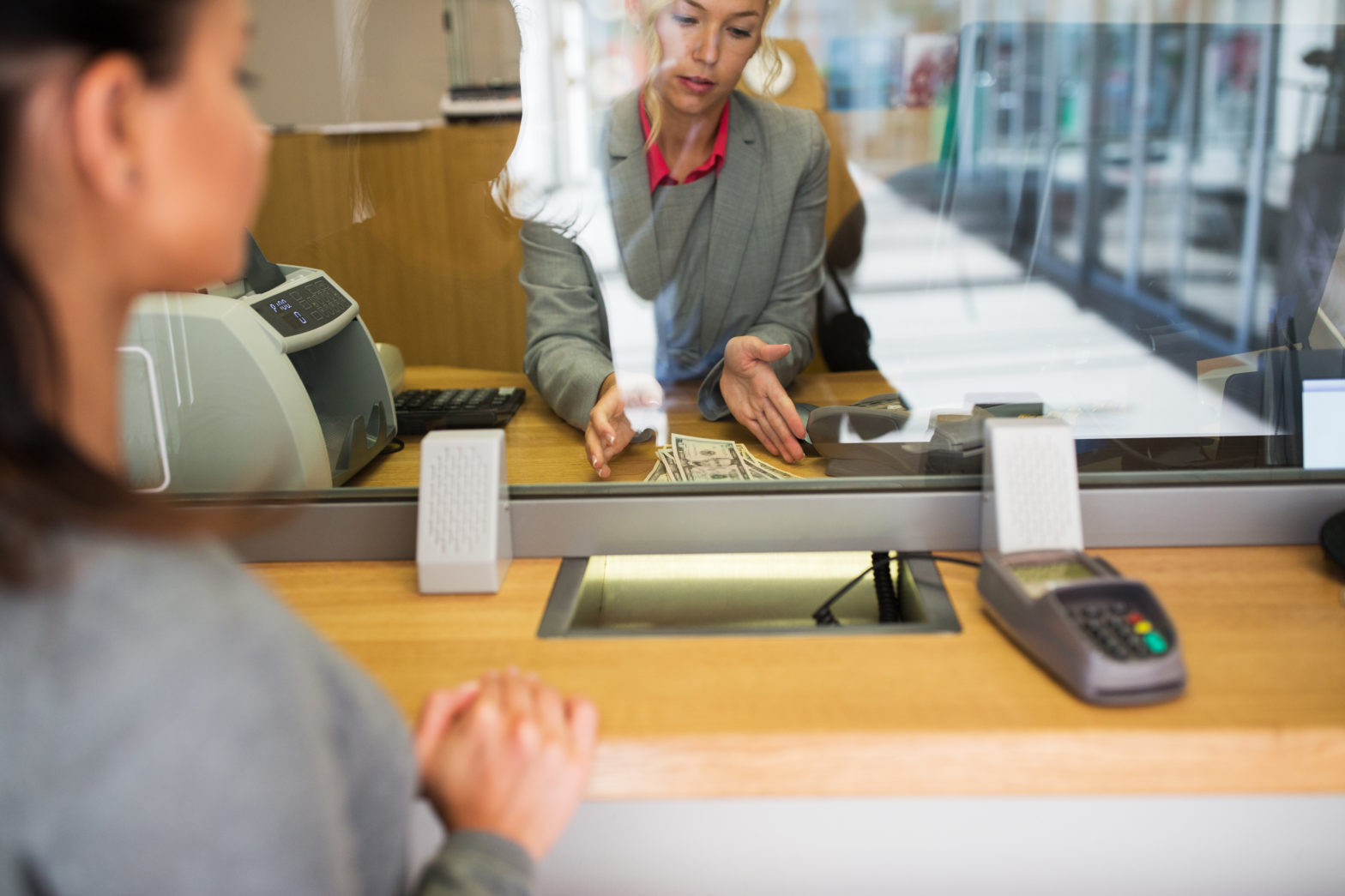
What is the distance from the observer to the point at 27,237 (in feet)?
1.49

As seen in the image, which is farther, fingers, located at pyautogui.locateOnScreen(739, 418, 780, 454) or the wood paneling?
fingers, located at pyautogui.locateOnScreen(739, 418, 780, 454)

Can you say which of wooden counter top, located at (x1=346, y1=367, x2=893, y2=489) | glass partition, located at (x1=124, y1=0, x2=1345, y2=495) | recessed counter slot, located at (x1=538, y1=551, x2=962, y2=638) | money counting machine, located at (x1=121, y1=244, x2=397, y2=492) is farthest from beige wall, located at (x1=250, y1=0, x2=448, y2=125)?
recessed counter slot, located at (x1=538, y1=551, x2=962, y2=638)

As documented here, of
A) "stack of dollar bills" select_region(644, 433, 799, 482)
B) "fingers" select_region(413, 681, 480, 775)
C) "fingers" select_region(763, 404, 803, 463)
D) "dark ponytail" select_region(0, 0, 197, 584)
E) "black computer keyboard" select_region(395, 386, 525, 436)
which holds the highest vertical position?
"dark ponytail" select_region(0, 0, 197, 584)

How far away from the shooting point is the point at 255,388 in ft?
3.34

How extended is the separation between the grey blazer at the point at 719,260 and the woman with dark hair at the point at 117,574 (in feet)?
1.85

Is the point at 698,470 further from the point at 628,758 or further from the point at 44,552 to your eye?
the point at 44,552

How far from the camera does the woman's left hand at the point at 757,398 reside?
1124 millimetres

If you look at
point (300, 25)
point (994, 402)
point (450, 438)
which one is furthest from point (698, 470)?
point (300, 25)

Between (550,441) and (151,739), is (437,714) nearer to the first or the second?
(151,739)

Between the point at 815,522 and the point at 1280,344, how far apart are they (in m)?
0.61

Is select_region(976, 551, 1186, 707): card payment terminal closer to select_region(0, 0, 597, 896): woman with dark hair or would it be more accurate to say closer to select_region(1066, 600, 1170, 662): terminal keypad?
select_region(1066, 600, 1170, 662): terminal keypad

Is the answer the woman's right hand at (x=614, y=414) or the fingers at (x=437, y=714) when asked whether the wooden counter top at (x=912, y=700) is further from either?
the woman's right hand at (x=614, y=414)

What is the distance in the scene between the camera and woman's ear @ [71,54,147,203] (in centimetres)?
45

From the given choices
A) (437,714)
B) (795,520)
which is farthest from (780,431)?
(437,714)
